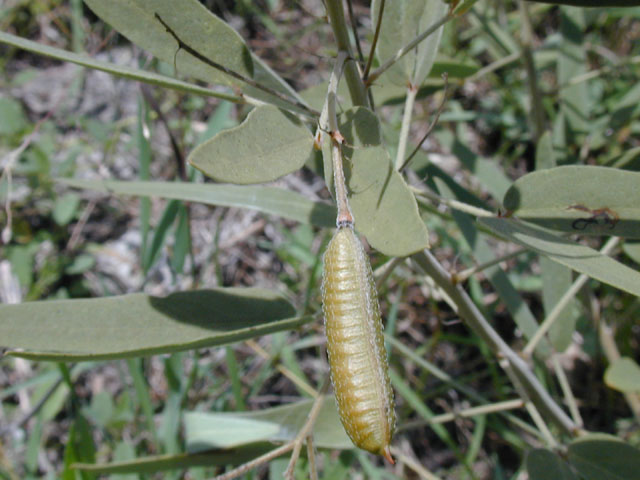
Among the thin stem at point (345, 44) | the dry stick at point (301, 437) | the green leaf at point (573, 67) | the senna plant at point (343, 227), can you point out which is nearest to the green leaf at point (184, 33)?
the senna plant at point (343, 227)

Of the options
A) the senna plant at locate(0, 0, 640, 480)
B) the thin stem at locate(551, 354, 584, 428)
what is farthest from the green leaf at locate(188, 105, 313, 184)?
the thin stem at locate(551, 354, 584, 428)

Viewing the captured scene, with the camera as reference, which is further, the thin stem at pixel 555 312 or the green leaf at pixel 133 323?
the thin stem at pixel 555 312

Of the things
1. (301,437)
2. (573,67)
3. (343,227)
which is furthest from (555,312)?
(573,67)

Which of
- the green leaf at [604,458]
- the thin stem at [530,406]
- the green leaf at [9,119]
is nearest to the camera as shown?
the green leaf at [604,458]

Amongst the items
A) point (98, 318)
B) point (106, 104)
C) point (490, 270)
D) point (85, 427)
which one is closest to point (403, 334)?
point (490, 270)

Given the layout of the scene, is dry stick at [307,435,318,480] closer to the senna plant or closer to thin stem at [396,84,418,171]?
the senna plant

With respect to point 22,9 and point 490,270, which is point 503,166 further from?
point 22,9

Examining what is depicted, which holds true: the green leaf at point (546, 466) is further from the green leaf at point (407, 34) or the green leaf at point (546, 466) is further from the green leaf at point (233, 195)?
the green leaf at point (407, 34)
